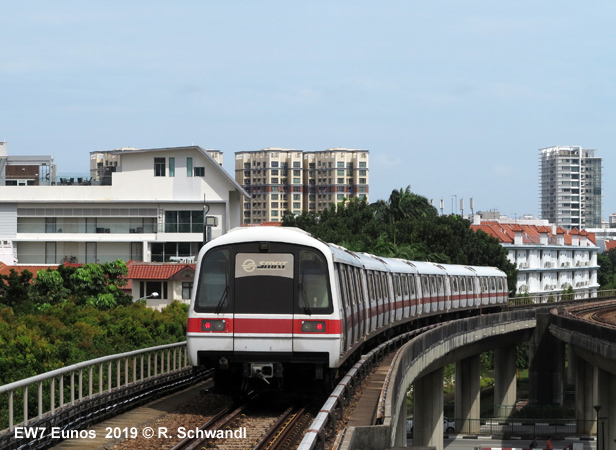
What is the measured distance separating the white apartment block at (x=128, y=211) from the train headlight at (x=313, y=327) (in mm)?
45872

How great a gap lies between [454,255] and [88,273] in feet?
140

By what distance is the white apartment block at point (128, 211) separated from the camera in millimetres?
62031

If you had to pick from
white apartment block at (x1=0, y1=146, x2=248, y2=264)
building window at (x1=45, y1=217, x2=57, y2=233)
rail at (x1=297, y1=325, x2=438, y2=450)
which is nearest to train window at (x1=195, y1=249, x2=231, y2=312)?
rail at (x1=297, y1=325, x2=438, y2=450)

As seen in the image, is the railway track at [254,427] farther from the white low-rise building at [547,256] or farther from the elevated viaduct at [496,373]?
the white low-rise building at [547,256]

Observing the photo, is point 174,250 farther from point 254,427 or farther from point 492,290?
point 254,427

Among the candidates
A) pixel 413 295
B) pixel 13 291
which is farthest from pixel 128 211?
pixel 413 295

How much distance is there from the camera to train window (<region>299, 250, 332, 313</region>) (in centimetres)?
1552

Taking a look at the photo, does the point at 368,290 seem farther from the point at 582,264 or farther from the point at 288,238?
the point at 582,264

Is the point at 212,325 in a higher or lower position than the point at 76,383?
higher

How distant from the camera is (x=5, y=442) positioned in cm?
1114

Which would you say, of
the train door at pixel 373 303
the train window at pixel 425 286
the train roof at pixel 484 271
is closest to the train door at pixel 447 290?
the train window at pixel 425 286

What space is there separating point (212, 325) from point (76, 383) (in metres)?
2.34

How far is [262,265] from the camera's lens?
15.6 m

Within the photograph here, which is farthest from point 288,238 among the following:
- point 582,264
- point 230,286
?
point 582,264
